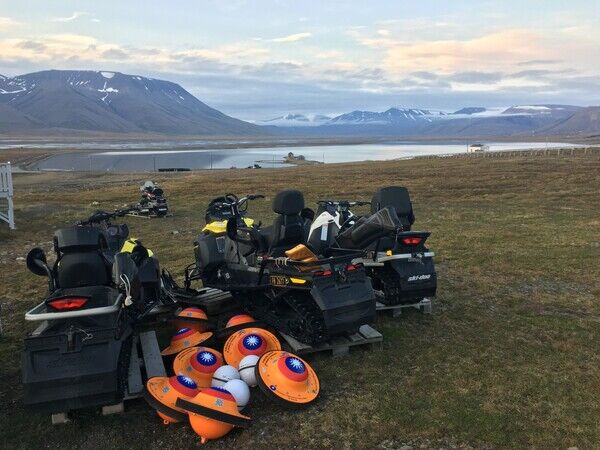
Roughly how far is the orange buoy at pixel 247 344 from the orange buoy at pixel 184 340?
444 mm

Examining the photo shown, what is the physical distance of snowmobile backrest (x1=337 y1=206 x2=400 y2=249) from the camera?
5691 millimetres

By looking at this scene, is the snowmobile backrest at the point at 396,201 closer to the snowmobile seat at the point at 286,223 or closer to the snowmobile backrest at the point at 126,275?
the snowmobile seat at the point at 286,223

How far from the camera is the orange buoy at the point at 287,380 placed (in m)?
4.89

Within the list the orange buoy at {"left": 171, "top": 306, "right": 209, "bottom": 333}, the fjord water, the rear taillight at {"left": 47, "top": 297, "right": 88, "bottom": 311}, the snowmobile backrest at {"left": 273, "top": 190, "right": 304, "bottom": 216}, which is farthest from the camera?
the fjord water

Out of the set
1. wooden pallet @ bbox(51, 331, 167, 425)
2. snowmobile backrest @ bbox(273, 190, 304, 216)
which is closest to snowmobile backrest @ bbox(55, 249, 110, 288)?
wooden pallet @ bbox(51, 331, 167, 425)

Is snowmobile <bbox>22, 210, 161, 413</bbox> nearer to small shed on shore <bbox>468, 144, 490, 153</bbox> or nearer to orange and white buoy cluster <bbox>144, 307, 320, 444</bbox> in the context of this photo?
A: orange and white buoy cluster <bbox>144, 307, 320, 444</bbox>

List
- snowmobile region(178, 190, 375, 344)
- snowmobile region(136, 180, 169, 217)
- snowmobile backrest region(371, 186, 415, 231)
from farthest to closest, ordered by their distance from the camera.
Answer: snowmobile region(136, 180, 169, 217)
snowmobile backrest region(371, 186, 415, 231)
snowmobile region(178, 190, 375, 344)

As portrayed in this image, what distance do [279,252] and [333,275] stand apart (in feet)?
3.80

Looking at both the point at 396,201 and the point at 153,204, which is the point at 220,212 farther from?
the point at 153,204

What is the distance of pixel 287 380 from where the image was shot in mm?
4984

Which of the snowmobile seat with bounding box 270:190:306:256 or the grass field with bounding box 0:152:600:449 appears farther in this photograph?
the snowmobile seat with bounding box 270:190:306:256

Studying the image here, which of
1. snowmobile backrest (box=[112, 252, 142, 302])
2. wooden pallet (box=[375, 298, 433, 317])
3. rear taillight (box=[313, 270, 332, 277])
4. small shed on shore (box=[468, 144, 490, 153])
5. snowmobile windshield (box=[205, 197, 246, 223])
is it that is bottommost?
wooden pallet (box=[375, 298, 433, 317])

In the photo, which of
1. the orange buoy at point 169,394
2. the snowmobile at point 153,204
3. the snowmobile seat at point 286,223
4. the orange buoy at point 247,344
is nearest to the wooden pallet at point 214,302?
the snowmobile seat at point 286,223

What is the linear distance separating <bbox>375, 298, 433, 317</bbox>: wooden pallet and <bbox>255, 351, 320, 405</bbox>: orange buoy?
2.29 metres
